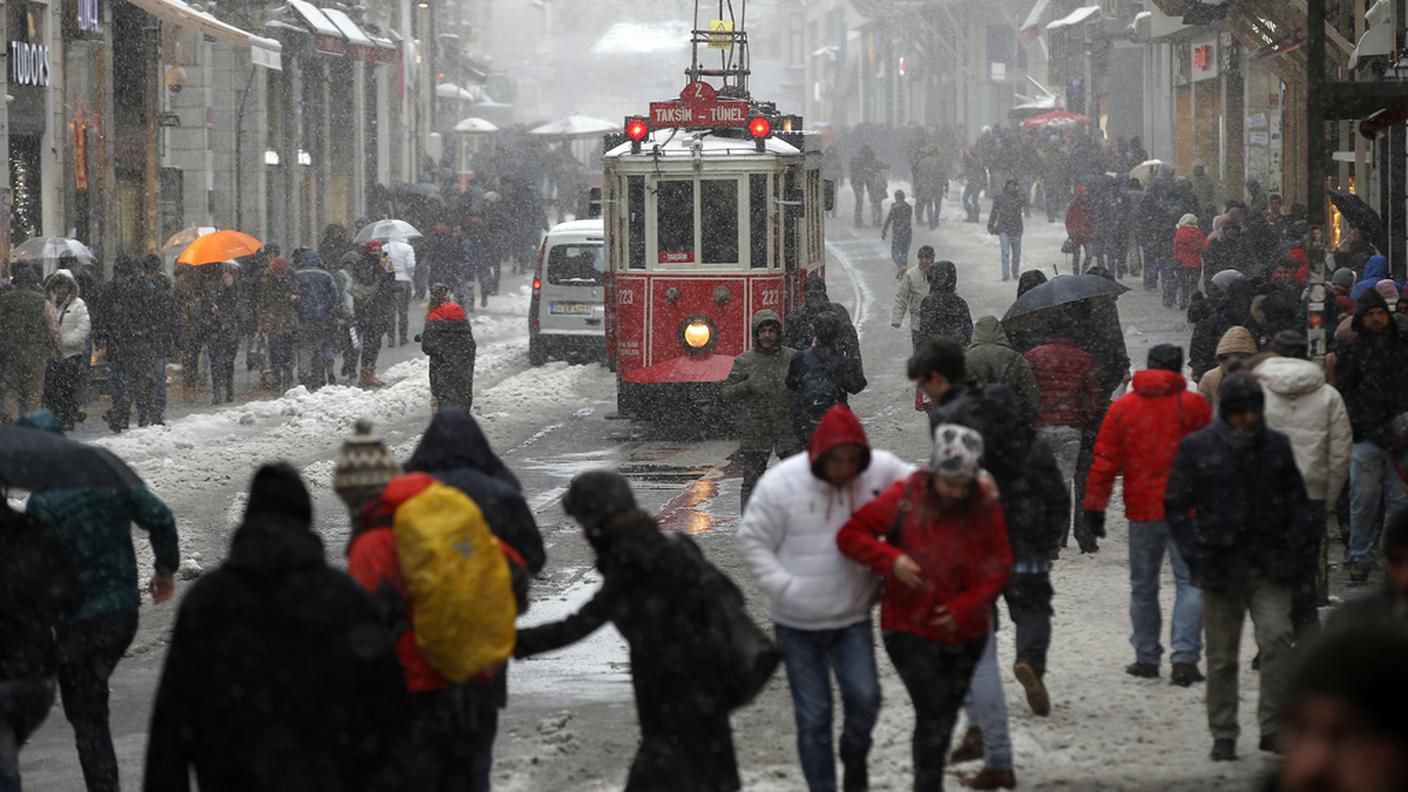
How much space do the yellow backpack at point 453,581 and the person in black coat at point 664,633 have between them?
305mm

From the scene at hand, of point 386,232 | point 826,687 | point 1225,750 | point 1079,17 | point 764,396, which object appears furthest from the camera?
point 1079,17

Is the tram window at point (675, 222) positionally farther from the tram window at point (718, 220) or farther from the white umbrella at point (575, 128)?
the white umbrella at point (575, 128)

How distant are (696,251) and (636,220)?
0.63 m

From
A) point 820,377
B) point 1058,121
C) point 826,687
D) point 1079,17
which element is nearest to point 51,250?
point 820,377

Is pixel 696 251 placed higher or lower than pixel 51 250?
lower

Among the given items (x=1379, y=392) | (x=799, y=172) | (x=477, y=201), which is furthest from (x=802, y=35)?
(x=1379, y=392)

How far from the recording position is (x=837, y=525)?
6.92 meters

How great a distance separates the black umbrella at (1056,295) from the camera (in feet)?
39.5

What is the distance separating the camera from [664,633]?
19.4 ft

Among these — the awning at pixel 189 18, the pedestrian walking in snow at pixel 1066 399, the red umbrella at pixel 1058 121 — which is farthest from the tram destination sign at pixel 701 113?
the red umbrella at pixel 1058 121

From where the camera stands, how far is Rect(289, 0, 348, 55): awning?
133ft

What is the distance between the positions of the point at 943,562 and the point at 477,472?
1.44m

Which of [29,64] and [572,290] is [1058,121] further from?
[29,64]

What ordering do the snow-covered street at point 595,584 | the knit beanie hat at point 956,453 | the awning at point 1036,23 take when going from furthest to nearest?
the awning at point 1036,23, the snow-covered street at point 595,584, the knit beanie hat at point 956,453
